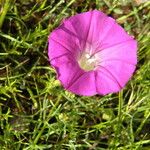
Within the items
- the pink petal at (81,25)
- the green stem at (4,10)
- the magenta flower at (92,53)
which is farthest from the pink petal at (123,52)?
the green stem at (4,10)

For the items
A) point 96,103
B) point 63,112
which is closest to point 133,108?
point 96,103

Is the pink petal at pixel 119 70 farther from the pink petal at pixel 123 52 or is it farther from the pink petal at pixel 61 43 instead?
the pink petal at pixel 61 43

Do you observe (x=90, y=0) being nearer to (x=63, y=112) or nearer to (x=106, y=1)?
(x=106, y=1)

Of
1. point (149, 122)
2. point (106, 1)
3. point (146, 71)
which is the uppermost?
point (106, 1)

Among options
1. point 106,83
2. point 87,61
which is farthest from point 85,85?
point 87,61

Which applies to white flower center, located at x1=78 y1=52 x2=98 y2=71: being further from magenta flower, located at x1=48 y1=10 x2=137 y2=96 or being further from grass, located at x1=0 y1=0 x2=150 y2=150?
grass, located at x1=0 y1=0 x2=150 y2=150

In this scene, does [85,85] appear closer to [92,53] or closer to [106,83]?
[106,83]
